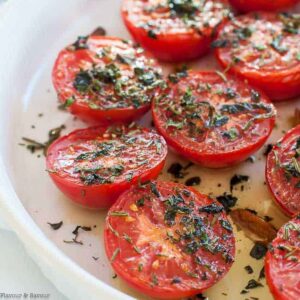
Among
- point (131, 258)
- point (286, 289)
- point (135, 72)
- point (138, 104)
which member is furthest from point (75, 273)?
point (135, 72)

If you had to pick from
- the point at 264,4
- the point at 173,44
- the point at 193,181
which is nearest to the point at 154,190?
the point at 193,181

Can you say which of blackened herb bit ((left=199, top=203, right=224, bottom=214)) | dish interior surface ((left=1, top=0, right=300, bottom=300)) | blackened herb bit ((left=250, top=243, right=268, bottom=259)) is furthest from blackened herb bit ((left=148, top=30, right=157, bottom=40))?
blackened herb bit ((left=250, top=243, right=268, bottom=259))

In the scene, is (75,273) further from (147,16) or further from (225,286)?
(147,16)

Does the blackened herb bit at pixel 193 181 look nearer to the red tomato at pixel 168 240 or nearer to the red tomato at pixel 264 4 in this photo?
the red tomato at pixel 168 240

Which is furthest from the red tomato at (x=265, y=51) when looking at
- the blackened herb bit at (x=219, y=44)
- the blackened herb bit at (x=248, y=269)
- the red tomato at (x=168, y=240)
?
the blackened herb bit at (x=248, y=269)

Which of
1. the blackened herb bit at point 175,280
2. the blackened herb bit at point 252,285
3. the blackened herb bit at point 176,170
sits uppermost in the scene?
the blackened herb bit at point 175,280

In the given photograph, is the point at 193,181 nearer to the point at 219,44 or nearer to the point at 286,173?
the point at 286,173

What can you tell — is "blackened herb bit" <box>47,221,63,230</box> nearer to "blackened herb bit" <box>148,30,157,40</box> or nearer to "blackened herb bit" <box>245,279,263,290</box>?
"blackened herb bit" <box>245,279,263,290</box>
